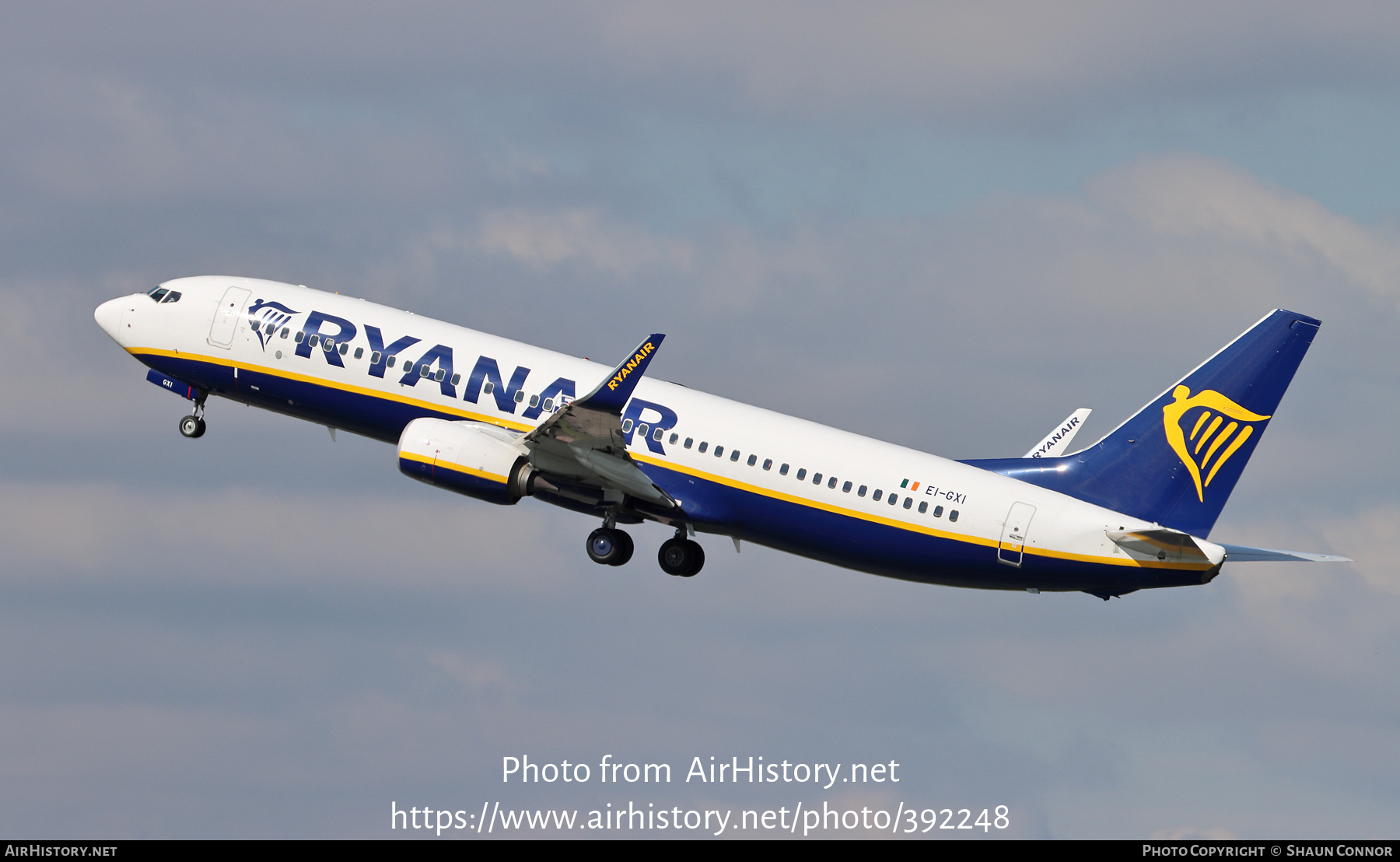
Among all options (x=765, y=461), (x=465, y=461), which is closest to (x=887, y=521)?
(x=765, y=461)

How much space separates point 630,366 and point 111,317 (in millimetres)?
24088

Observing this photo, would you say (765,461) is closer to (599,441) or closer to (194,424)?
(599,441)

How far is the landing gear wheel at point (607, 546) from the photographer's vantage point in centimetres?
6462

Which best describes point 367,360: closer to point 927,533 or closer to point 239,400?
point 239,400

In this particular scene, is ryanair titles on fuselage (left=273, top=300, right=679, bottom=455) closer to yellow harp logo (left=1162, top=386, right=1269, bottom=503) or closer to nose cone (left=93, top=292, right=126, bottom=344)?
nose cone (left=93, top=292, right=126, bottom=344)

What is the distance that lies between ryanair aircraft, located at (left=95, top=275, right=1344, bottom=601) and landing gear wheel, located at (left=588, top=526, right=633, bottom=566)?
0.06 metres

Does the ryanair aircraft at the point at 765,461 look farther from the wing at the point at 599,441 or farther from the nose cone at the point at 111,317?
the nose cone at the point at 111,317

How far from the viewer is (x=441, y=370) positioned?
64.2 metres

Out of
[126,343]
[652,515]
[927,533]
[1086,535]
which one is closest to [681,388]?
[652,515]

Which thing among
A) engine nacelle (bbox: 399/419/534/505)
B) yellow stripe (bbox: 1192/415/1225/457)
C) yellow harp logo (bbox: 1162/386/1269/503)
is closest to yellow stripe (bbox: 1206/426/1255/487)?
yellow harp logo (bbox: 1162/386/1269/503)

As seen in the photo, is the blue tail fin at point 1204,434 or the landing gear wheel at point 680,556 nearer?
the blue tail fin at point 1204,434

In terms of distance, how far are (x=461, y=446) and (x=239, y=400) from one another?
11791 mm

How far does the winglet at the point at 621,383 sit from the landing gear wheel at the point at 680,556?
8975mm

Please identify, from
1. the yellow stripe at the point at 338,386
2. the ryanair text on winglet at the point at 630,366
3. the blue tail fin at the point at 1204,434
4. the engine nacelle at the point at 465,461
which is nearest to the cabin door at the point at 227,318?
the yellow stripe at the point at 338,386
